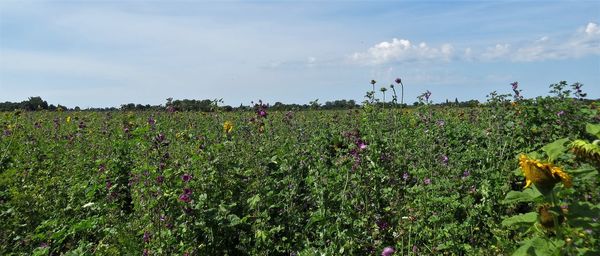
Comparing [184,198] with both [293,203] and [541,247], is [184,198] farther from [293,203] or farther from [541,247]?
[541,247]

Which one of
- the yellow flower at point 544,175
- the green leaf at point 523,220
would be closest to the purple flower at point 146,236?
the green leaf at point 523,220

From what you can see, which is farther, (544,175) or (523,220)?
(523,220)

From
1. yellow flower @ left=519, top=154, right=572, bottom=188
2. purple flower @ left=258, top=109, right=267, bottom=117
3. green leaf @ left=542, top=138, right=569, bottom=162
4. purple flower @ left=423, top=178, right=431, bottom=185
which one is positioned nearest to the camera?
yellow flower @ left=519, top=154, right=572, bottom=188

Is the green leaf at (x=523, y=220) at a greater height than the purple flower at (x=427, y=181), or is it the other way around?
the green leaf at (x=523, y=220)

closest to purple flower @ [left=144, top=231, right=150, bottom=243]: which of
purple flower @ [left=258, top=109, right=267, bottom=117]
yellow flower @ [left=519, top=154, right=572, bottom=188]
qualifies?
purple flower @ [left=258, top=109, right=267, bottom=117]

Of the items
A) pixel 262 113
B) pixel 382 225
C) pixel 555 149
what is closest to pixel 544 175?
pixel 555 149

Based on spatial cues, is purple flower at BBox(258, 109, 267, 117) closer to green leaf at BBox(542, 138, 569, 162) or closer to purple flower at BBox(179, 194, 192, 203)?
purple flower at BBox(179, 194, 192, 203)

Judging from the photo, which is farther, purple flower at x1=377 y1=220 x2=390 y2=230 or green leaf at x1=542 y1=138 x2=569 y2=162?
purple flower at x1=377 y1=220 x2=390 y2=230

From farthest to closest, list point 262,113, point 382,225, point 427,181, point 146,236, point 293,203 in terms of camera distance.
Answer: point 262,113 < point 293,203 < point 427,181 < point 382,225 < point 146,236

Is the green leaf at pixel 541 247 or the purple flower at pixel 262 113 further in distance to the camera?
the purple flower at pixel 262 113

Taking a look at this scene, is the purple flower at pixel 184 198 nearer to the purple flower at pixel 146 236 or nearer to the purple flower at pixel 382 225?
the purple flower at pixel 146 236

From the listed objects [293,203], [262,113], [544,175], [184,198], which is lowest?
[293,203]

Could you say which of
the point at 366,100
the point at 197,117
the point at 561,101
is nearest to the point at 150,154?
the point at 366,100

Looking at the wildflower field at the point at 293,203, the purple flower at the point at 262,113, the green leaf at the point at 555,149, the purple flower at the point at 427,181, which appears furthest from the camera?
the purple flower at the point at 262,113
